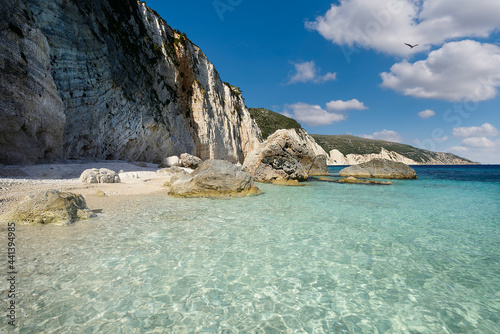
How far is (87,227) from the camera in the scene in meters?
5.15

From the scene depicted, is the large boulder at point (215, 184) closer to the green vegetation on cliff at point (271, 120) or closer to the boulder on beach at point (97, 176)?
the boulder on beach at point (97, 176)

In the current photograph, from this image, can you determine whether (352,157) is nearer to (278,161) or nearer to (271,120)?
(271,120)

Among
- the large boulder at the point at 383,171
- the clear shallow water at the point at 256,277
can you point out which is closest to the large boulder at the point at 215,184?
the clear shallow water at the point at 256,277

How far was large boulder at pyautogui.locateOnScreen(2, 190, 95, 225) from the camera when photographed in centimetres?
519

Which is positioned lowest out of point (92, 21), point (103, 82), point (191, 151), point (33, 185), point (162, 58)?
point (33, 185)

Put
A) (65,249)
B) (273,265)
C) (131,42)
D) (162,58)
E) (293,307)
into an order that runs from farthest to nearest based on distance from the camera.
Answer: (162,58) < (131,42) < (65,249) < (273,265) < (293,307)

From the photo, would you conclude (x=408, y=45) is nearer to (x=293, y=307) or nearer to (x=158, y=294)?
(x=293, y=307)

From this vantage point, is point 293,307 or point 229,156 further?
point 229,156

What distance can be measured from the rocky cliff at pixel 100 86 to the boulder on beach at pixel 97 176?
271 centimetres

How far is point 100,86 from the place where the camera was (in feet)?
56.7

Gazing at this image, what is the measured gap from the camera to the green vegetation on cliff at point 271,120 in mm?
72375

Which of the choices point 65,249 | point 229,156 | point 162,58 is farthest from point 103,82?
point 229,156

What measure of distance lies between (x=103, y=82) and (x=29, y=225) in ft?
52.3

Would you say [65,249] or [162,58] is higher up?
[162,58]
